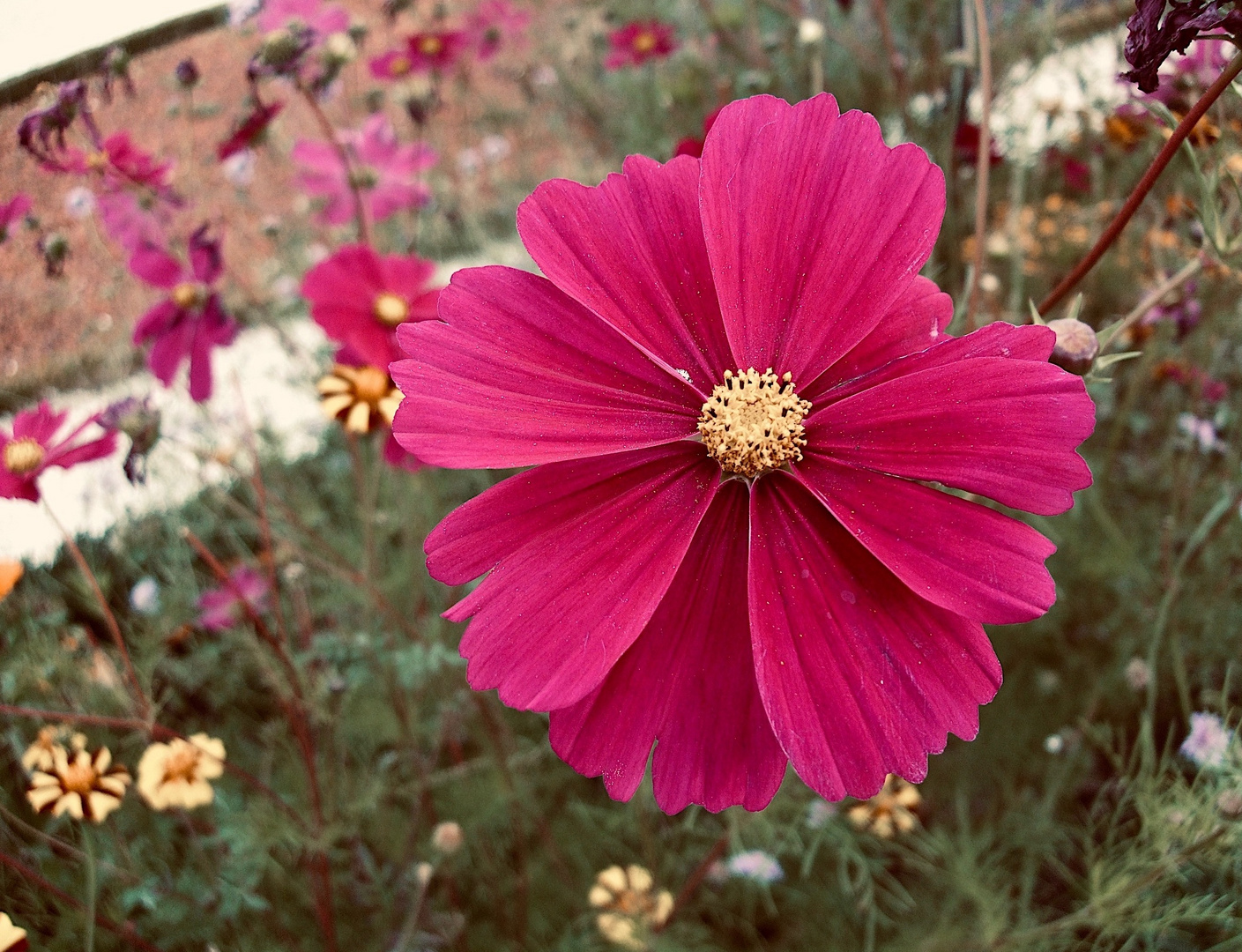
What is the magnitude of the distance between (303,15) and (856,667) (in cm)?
120

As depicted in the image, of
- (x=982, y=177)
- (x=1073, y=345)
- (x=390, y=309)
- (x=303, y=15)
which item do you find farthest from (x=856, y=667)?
(x=303, y=15)

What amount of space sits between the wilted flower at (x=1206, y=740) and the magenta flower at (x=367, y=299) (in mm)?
849

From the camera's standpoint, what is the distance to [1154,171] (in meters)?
0.39

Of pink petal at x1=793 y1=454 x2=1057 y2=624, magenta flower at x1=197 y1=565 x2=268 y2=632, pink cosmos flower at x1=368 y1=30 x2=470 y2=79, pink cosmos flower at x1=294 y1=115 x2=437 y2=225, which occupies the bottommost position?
magenta flower at x1=197 y1=565 x2=268 y2=632

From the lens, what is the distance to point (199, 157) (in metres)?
1.91

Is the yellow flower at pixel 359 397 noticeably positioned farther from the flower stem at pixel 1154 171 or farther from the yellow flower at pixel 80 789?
the flower stem at pixel 1154 171

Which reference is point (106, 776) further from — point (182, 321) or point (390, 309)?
point (182, 321)

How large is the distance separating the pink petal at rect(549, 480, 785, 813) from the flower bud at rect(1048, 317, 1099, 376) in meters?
0.25

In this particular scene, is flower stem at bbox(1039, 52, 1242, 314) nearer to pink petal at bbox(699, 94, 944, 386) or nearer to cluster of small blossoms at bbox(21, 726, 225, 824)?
pink petal at bbox(699, 94, 944, 386)

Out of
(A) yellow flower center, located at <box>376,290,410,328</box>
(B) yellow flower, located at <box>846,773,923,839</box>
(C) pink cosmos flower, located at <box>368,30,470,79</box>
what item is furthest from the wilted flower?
(C) pink cosmos flower, located at <box>368,30,470,79</box>

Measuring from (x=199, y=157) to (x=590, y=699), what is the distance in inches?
77.8

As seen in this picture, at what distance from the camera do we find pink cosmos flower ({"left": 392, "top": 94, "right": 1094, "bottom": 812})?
15.9 inches

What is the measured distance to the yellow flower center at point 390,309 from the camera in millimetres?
928

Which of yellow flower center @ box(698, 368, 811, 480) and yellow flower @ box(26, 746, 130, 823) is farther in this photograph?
yellow flower @ box(26, 746, 130, 823)
